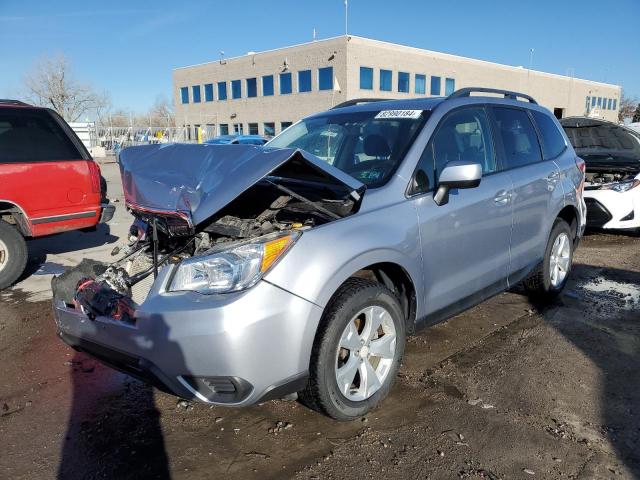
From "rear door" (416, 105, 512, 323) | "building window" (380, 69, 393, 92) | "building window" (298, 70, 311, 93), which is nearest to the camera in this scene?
"rear door" (416, 105, 512, 323)

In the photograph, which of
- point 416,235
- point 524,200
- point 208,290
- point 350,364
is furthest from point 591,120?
point 208,290

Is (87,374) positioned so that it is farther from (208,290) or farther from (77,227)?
(77,227)

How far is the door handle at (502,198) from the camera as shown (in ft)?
12.7

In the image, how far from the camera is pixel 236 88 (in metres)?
47.6

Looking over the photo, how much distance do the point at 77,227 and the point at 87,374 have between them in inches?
105

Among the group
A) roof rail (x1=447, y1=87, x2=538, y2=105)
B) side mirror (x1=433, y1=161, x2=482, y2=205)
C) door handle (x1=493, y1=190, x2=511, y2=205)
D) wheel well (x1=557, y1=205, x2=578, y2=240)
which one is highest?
roof rail (x1=447, y1=87, x2=538, y2=105)

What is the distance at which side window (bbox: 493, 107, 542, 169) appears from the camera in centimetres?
426

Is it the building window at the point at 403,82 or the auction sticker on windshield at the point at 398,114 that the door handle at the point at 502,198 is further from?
the building window at the point at 403,82

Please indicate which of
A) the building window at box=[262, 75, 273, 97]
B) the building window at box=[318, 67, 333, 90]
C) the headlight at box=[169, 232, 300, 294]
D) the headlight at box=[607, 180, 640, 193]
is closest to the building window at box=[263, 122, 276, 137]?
the building window at box=[262, 75, 273, 97]

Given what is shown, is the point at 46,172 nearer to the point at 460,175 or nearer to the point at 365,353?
the point at 365,353

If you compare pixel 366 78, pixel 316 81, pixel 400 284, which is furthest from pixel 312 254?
pixel 316 81

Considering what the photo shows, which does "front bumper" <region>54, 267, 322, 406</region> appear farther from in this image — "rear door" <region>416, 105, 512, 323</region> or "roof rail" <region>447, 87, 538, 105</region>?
"roof rail" <region>447, 87, 538, 105</region>

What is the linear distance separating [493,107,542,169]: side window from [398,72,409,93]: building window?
127 feet

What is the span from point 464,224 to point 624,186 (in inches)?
205
